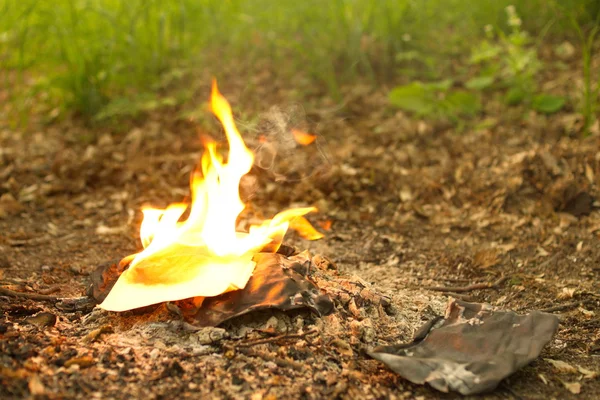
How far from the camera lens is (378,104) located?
5016mm

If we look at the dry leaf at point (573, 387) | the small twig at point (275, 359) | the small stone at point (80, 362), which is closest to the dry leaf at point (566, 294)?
the dry leaf at point (573, 387)

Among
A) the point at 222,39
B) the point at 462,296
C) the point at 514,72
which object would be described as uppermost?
the point at 222,39

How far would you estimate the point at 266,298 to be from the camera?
90.8 inches

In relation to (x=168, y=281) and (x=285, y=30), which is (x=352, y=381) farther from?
(x=285, y=30)

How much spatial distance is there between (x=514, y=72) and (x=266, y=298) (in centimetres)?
320

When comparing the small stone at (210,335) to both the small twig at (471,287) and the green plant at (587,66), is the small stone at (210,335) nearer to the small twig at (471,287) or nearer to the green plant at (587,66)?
the small twig at (471,287)

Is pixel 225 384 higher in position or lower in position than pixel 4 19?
lower

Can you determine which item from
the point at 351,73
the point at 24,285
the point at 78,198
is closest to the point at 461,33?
the point at 351,73

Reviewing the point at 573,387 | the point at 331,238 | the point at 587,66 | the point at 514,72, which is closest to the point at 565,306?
the point at 573,387

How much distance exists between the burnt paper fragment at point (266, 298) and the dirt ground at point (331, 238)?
0.05 meters

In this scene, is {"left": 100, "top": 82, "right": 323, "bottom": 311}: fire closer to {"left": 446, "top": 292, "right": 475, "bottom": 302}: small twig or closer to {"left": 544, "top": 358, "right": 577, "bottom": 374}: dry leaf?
{"left": 446, "top": 292, "right": 475, "bottom": 302}: small twig

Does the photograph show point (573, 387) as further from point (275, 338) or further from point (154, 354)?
point (154, 354)

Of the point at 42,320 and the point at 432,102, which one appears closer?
the point at 42,320

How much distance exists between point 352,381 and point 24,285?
1578 mm
